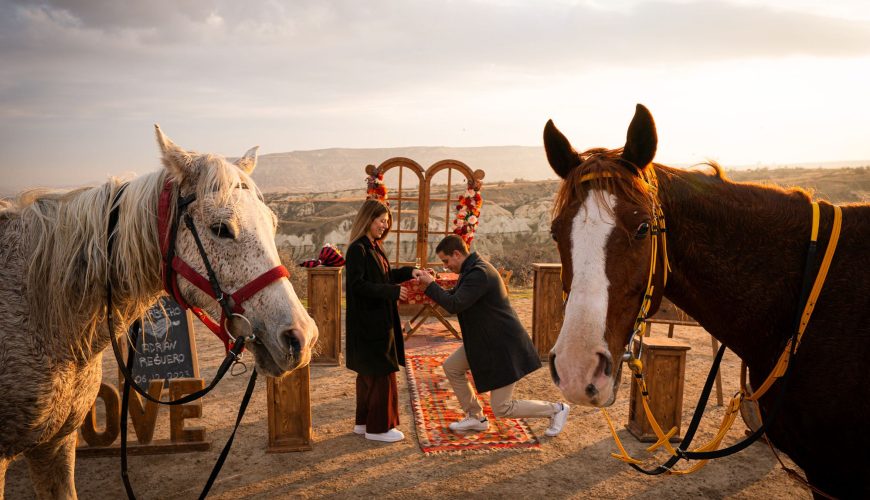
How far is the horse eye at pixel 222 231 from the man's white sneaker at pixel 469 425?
3.24 meters

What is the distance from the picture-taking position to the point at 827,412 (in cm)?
170

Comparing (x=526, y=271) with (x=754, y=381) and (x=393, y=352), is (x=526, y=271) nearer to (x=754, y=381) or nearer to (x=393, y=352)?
(x=393, y=352)

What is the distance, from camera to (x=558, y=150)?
187 cm

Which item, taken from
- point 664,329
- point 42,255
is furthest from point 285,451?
point 664,329

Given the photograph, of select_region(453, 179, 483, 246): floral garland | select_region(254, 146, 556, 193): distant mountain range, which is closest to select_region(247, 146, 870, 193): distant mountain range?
select_region(254, 146, 556, 193): distant mountain range

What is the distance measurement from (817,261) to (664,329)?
788 centimetres

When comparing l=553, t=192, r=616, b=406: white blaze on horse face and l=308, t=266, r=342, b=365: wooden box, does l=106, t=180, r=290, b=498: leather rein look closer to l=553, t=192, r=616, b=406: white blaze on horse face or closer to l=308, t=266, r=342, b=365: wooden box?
l=553, t=192, r=616, b=406: white blaze on horse face

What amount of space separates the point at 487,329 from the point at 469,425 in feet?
3.45

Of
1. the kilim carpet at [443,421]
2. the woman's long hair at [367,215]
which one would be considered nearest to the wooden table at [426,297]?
the kilim carpet at [443,421]

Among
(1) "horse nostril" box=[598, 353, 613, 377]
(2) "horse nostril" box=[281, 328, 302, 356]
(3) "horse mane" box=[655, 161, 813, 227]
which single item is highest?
(3) "horse mane" box=[655, 161, 813, 227]

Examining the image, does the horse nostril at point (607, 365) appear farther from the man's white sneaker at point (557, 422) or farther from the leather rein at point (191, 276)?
the man's white sneaker at point (557, 422)

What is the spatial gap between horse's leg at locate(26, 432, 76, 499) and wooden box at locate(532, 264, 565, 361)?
17.3 ft

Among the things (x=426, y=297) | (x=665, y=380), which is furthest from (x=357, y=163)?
(x=665, y=380)

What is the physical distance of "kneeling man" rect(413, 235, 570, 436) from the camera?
4.01m
